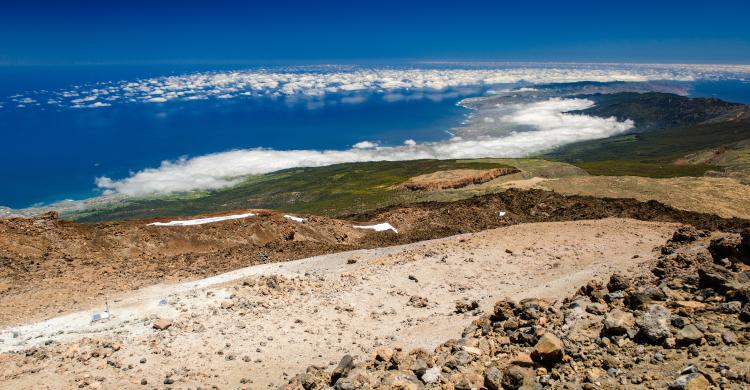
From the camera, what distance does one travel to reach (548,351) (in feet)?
38.6

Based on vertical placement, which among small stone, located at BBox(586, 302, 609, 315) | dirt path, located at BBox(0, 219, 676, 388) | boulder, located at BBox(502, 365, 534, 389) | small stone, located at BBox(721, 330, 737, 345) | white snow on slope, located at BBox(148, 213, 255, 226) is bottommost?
white snow on slope, located at BBox(148, 213, 255, 226)

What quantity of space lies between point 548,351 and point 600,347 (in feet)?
5.01

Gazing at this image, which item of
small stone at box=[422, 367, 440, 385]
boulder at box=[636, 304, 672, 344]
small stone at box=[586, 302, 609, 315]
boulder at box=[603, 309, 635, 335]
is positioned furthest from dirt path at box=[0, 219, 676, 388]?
boulder at box=[636, 304, 672, 344]

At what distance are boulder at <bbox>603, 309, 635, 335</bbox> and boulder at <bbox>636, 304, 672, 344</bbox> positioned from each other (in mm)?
208

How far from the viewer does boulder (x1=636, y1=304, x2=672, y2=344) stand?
1160cm

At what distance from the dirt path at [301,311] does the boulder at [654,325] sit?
6.40m

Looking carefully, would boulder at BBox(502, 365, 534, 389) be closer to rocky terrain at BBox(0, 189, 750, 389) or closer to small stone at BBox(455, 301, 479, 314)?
rocky terrain at BBox(0, 189, 750, 389)

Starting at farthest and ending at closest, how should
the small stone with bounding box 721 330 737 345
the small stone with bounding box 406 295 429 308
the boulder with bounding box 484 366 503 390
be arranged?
the small stone with bounding box 406 295 429 308 < the boulder with bounding box 484 366 503 390 < the small stone with bounding box 721 330 737 345

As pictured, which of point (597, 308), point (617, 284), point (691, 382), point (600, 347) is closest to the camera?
point (691, 382)

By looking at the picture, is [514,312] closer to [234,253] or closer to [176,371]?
[176,371]

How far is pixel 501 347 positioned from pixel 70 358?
45.4 feet

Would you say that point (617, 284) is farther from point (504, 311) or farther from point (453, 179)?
point (453, 179)

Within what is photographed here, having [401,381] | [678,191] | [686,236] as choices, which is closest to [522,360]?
[401,381]

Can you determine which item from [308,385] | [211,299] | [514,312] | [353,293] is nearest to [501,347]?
[514,312]
